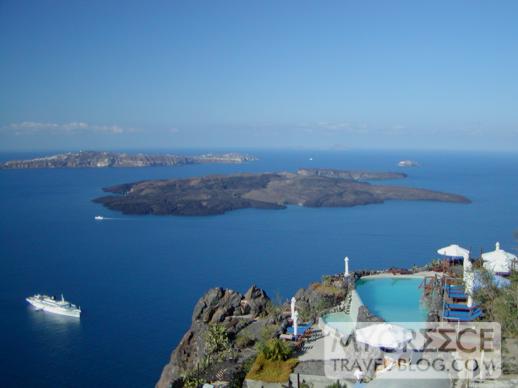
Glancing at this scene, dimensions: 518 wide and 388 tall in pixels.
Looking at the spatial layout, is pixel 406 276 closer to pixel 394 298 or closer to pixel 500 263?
pixel 394 298

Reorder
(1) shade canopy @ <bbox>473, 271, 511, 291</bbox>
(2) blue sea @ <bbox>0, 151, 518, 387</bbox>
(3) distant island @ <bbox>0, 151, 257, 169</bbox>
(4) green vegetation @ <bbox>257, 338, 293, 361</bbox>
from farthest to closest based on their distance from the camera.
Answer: (3) distant island @ <bbox>0, 151, 257, 169</bbox>, (2) blue sea @ <bbox>0, 151, 518, 387</bbox>, (1) shade canopy @ <bbox>473, 271, 511, 291</bbox>, (4) green vegetation @ <bbox>257, 338, 293, 361</bbox>

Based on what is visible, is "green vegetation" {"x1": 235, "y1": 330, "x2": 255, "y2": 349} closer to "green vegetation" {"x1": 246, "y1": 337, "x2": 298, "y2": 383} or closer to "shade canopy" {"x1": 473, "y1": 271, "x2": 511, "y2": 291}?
"green vegetation" {"x1": 246, "y1": 337, "x2": 298, "y2": 383}

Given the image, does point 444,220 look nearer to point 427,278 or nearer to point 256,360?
point 427,278

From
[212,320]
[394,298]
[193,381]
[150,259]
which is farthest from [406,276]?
[150,259]

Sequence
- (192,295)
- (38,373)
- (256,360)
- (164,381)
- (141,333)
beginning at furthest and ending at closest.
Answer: (192,295) → (141,333) → (38,373) → (164,381) → (256,360)

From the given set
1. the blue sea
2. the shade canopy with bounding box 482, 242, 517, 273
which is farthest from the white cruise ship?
the shade canopy with bounding box 482, 242, 517, 273

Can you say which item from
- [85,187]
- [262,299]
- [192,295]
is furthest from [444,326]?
[85,187]
